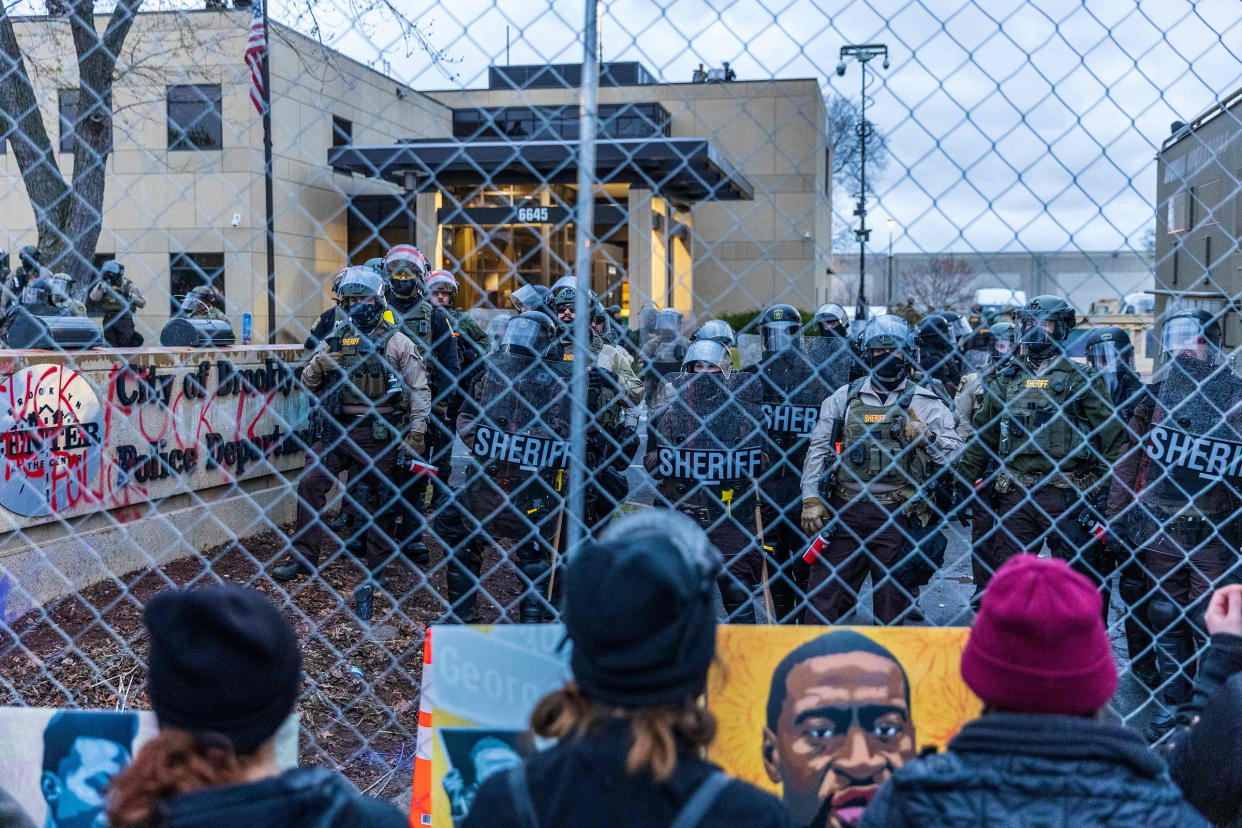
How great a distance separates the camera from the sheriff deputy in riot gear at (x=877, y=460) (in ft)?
18.8

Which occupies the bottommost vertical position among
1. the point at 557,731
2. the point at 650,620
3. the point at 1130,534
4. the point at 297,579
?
the point at 297,579

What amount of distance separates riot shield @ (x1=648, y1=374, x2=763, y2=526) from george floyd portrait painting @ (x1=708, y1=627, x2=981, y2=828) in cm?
348

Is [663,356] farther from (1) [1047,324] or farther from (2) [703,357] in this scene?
(1) [1047,324]

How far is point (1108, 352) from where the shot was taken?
23.0ft

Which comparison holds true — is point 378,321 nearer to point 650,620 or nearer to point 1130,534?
point 1130,534

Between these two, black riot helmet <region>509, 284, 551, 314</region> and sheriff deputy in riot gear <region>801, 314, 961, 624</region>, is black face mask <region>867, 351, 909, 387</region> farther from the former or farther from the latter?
black riot helmet <region>509, 284, 551, 314</region>

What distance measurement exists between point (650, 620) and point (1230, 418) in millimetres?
4352

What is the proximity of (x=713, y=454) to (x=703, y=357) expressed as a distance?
578mm

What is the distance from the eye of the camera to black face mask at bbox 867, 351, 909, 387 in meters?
5.77

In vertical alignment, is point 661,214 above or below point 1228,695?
above

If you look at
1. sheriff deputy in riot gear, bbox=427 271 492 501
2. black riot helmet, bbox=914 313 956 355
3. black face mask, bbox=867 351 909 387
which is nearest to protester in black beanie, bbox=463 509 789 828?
black face mask, bbox=867 351 909 387

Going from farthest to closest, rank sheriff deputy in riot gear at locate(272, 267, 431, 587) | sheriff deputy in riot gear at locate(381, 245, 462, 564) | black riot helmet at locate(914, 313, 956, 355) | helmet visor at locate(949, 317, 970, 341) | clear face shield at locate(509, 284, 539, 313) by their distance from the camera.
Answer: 1. helmet visor at locate(949, 317, 970, 341)
2. black riot helmet at locate(914, 313, 956, 355)
3. clear face shield at locate(509, 284, 539, 313)
4. sheriff deputy in riot gear at locate(381, 245, 462, 564)
5. sheriff deputy in riot gear at locate(272, 267, 431, 587)

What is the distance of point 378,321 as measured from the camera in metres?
7.40

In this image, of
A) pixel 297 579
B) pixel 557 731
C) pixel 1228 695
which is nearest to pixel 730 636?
pixel 557 731
